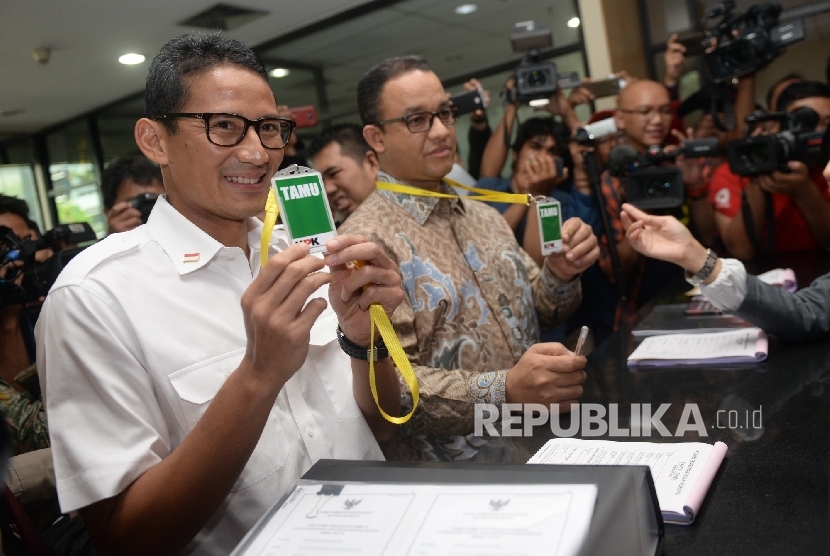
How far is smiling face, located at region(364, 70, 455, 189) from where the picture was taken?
1820 mm

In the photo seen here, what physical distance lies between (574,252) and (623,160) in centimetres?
86

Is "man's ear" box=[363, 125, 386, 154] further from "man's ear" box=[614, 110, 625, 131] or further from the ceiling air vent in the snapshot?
the ceiling air vent

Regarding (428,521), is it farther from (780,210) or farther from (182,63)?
(780,210)

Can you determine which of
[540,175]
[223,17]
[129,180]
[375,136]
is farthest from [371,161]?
[223,17]

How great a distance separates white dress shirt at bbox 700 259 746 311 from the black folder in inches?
34.1

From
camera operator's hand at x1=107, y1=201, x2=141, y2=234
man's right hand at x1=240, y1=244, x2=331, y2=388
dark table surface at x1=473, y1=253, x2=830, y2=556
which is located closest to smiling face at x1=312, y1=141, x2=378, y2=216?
camera operator's hand at x1=107, y1=201, x2=141, y2=234

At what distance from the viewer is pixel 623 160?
249 cm

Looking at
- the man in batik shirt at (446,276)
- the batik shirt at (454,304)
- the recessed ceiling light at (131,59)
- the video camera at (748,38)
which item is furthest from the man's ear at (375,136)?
the recessed ceiling light at (131,59)

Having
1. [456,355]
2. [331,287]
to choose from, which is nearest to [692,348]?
[456,355]

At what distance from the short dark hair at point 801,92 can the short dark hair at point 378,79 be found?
1.80m

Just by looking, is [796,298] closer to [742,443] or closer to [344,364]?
[742,443]

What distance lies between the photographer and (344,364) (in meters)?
1.27

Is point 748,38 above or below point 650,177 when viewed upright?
above

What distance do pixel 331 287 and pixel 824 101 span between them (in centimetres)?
251
